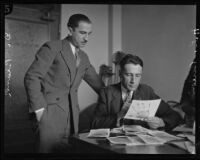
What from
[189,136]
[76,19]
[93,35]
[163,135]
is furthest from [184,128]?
[76,19]

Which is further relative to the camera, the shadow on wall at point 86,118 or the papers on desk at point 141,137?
the shadow on wall at point 86,118

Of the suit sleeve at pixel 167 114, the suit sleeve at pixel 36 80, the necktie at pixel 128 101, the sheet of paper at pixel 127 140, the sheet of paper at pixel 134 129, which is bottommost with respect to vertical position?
the sheet of paper at pixel 127 140

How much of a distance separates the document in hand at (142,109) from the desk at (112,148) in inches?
8.4

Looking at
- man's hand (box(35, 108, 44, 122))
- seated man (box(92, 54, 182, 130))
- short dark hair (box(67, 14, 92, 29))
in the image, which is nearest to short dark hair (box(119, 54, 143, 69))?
seated man (box(92, 54, 182, 130))

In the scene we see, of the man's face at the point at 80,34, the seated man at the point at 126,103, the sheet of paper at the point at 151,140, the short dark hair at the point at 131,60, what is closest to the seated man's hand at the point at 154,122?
the seated man at the point at 126,103

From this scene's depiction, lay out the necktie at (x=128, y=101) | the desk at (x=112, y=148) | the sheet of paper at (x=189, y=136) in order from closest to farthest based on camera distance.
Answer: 1. the desk at (x=112, y=148)
2. the sheet of paper at (x=189, y=136)
3. the necktie at (x=128, y=101)

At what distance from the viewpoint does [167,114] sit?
1703 mm

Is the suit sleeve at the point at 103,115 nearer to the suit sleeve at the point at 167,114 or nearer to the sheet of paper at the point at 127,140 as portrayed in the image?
the sheet of paper at the point at 127,140

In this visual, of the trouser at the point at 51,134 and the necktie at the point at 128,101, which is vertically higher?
the necktie at the point at 128,101

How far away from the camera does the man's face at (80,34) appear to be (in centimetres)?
172

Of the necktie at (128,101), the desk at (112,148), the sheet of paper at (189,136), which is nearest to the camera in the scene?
the desk at (112,148)

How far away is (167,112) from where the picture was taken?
170 cm

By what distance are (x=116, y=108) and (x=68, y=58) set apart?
44 centimetres
